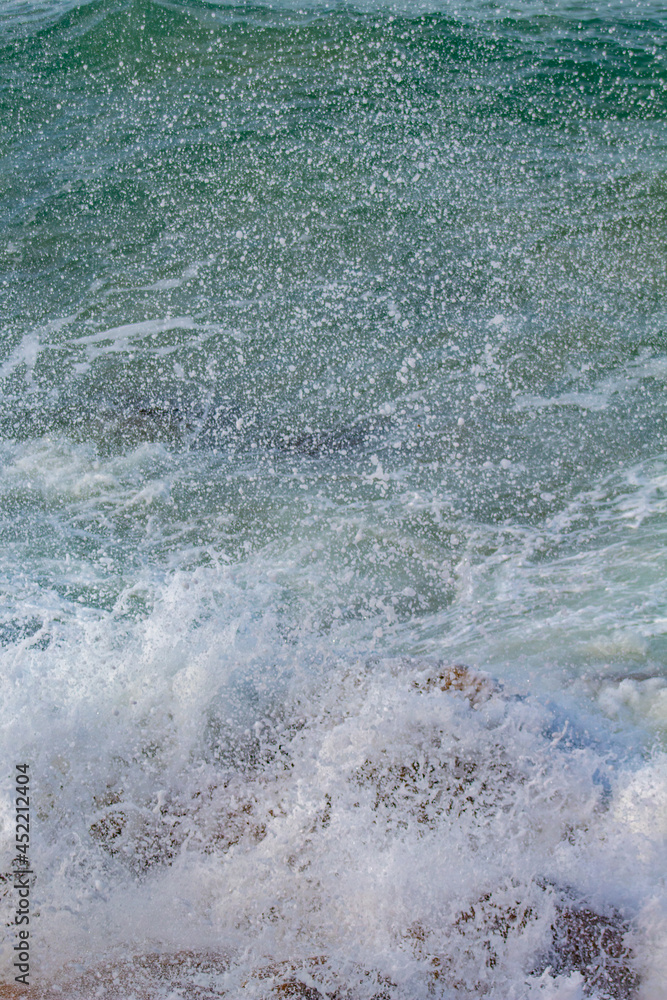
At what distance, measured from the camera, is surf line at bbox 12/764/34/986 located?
2.91 m

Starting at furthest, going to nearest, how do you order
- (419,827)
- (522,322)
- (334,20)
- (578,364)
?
(334,20) → (522,322) → (578,364) → (419,827)

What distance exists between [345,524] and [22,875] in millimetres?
2498

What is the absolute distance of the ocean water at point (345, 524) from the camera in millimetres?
2955

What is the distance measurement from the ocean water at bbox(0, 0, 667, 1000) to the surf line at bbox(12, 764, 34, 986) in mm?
38

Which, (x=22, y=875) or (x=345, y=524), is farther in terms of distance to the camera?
(x=345, y=524)

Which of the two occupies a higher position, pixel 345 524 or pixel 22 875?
pixel 345 524

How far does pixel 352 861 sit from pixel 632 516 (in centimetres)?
267

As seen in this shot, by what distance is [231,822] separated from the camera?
3232 millimetres

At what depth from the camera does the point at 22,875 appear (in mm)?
3145

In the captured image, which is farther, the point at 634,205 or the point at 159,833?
the point at 634,205

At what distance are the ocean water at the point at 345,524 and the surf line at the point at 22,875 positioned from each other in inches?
1.5

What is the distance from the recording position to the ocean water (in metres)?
2.96

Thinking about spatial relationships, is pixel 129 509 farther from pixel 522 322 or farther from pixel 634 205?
pixel 634 205

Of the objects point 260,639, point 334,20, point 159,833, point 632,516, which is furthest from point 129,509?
point 334,20
